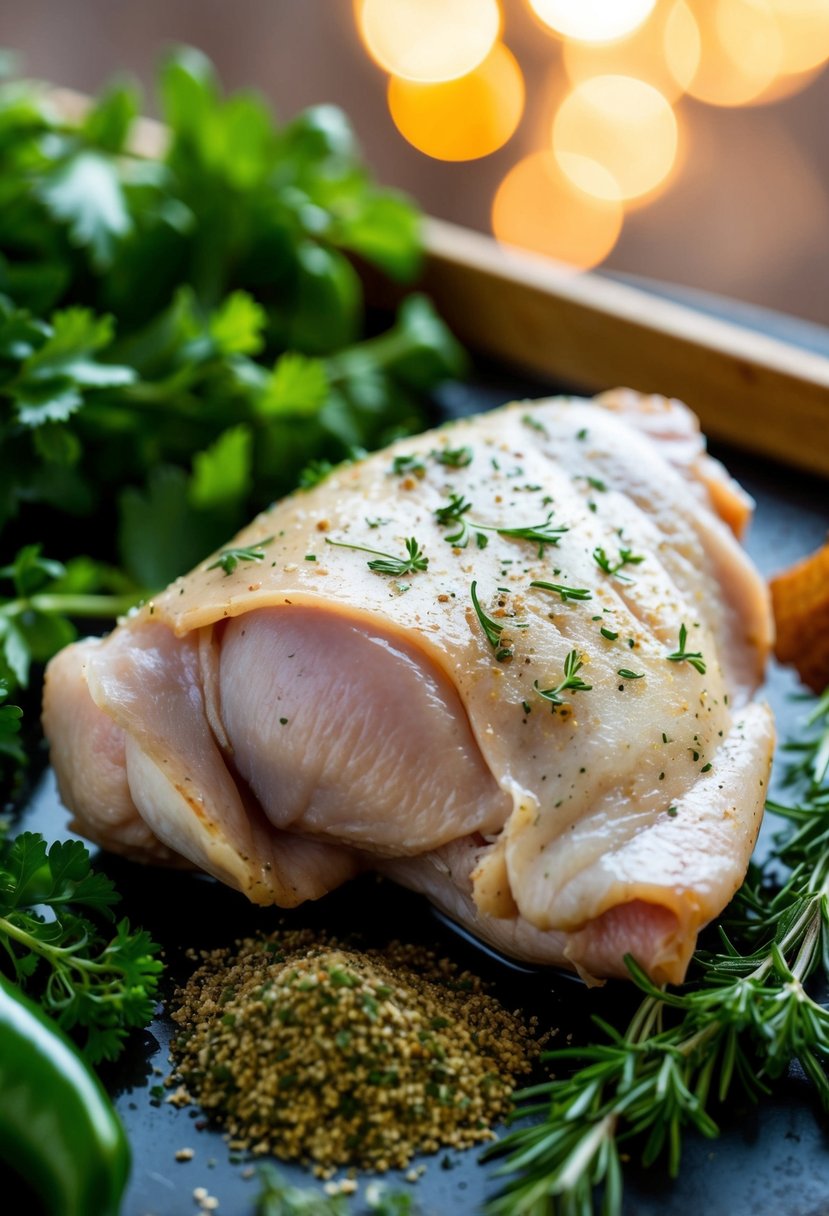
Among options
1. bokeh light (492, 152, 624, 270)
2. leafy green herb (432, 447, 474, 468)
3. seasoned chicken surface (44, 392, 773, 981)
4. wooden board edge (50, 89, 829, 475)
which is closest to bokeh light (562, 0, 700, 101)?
bokeh light (492, 152, 624, 270)

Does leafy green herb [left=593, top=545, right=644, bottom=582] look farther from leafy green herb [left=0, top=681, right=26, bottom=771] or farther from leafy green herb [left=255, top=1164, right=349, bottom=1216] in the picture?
leafy green herb [left=255, top=1164, right=349, bottom=1216]

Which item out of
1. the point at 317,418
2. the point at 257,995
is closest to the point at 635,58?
the point at 317,418

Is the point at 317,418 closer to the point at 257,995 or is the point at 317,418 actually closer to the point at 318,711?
the point at 318,711

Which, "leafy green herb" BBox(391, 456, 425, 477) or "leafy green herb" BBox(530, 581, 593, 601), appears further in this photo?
"leafy green herb" BBox(391, 456, 425, 477)

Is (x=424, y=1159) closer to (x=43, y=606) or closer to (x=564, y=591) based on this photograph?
(x=564, y=591)

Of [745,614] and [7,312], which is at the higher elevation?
[7,312]

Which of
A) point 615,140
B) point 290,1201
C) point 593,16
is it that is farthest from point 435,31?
point 290,1201
